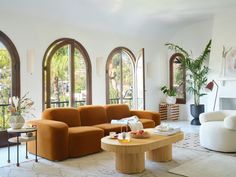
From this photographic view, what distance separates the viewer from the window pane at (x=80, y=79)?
21.6ft

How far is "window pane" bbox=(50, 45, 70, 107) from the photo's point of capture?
6.14 metres

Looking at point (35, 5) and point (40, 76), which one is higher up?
point (35, 5)

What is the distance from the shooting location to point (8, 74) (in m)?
5.34

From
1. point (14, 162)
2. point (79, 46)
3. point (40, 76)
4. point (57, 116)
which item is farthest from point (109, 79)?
point (14, 162)

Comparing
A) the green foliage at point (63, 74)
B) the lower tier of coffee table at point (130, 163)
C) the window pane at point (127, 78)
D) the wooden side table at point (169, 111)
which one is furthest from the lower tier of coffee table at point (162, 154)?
the wooden side table at point (169, 111)

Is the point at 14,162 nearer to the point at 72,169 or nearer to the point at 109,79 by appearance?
the point at 72,169

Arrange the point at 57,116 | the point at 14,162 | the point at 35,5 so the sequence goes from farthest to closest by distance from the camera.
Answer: the point at 35,5 < the point at 57,116 < the point at 14,162

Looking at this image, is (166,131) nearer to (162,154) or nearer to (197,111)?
(162,154)

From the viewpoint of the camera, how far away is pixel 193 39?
8.31 m

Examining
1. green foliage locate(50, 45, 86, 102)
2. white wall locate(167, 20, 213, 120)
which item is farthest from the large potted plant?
green foliage locate(50, 45, 86, 102)

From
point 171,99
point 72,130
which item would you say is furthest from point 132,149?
point 171,99

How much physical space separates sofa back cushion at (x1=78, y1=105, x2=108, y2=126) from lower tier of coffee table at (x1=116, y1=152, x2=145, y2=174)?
1.78m

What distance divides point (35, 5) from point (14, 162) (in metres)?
2.99

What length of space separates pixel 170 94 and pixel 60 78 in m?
3.87
